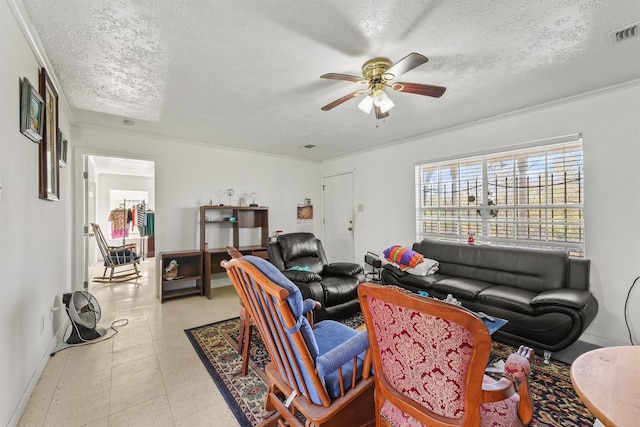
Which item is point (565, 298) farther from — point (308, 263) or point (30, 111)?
point (30, 111)

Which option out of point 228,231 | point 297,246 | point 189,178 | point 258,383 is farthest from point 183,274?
point 258,383

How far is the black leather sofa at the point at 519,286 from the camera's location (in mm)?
2282

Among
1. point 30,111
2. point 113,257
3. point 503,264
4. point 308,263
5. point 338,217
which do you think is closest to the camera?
point 30,111

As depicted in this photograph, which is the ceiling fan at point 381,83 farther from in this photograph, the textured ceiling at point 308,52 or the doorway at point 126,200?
Answer: the doorway at point 126,200

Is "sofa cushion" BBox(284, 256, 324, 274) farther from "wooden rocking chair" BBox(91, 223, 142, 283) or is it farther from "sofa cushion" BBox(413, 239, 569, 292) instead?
"wooden rocking chair" BBox(91, 223, 142, 283)

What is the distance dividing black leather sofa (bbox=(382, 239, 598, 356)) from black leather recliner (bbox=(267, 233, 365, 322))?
72cm

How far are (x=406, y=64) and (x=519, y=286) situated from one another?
2703 millimetres

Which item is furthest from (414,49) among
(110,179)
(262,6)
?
(110,179)

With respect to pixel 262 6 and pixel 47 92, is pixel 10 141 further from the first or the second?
pixel 262 6

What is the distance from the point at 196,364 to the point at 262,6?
8.86 feet

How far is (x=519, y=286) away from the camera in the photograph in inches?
118

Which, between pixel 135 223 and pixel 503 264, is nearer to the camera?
pixel 503 264

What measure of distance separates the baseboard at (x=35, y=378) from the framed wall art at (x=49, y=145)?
4.34 ft

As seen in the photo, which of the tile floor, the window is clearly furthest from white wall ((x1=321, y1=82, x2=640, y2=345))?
the tile floor
